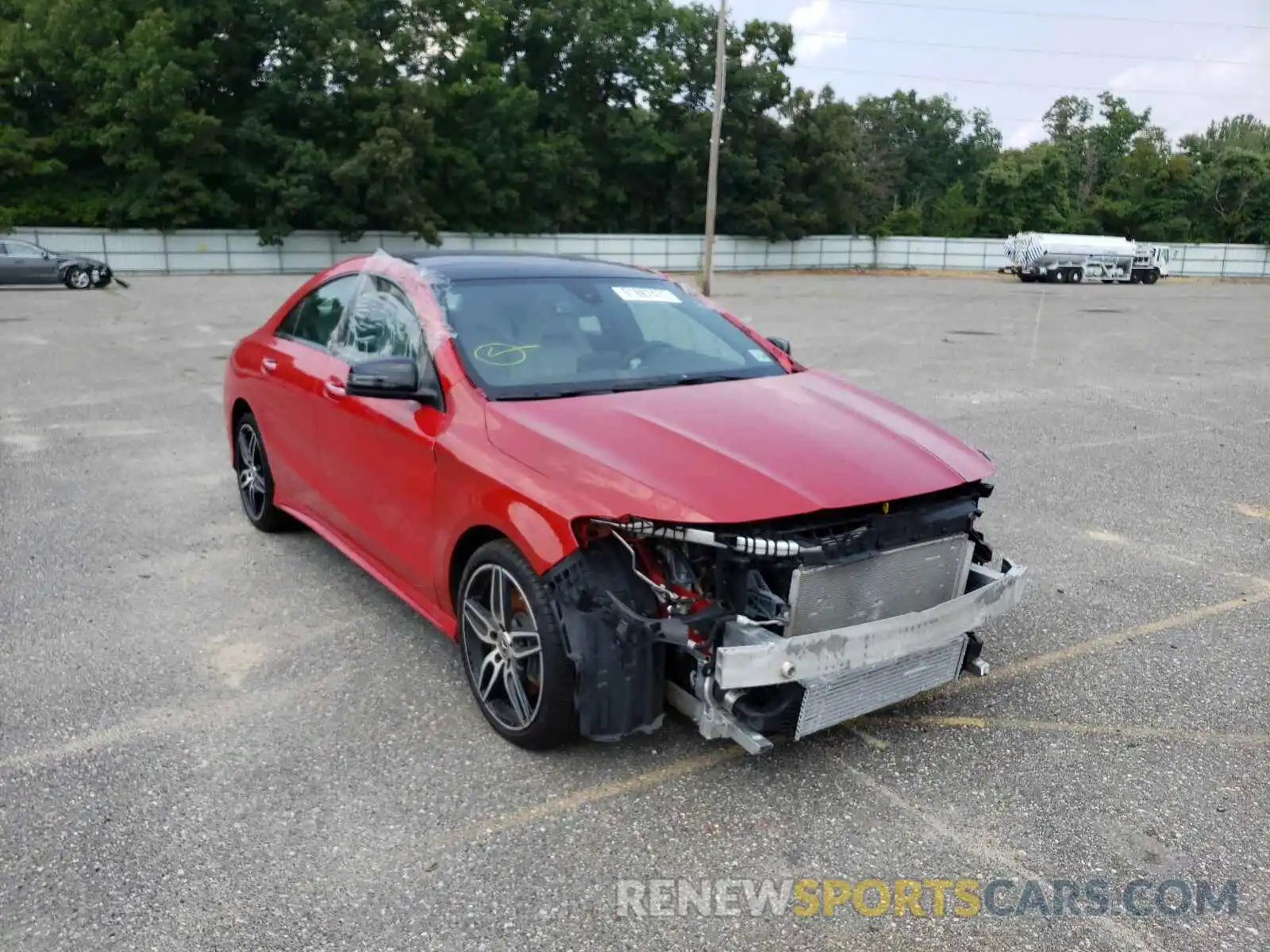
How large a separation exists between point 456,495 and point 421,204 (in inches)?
1702

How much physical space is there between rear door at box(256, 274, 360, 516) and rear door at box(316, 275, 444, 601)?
0.38 ft

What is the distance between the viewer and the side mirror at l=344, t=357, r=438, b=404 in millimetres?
3744

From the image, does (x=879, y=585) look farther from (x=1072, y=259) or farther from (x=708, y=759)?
(x=1072, y=259)

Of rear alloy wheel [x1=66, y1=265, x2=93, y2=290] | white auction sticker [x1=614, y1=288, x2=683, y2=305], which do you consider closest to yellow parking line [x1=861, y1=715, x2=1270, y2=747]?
white auction sticker [x1=614, y1=288, x2=683, y2=305]

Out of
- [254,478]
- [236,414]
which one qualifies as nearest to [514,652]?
[254,478]

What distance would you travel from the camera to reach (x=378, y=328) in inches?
175

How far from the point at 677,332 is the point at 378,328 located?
131 cm

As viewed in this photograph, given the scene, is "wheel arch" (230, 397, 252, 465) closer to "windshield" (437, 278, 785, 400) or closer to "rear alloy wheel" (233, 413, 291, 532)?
"rear alloy wheel" (233, 413, 291, 532)

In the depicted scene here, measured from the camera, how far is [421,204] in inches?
1743

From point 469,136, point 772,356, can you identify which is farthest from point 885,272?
point 772,356

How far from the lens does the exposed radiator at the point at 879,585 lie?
3.09 m

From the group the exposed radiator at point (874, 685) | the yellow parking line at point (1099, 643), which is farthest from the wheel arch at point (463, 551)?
the yellow parking line at point (1099, 643)

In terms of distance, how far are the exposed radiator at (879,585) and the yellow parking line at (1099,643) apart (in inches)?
28.5

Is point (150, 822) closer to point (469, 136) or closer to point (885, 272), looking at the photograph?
point (469, 136)
